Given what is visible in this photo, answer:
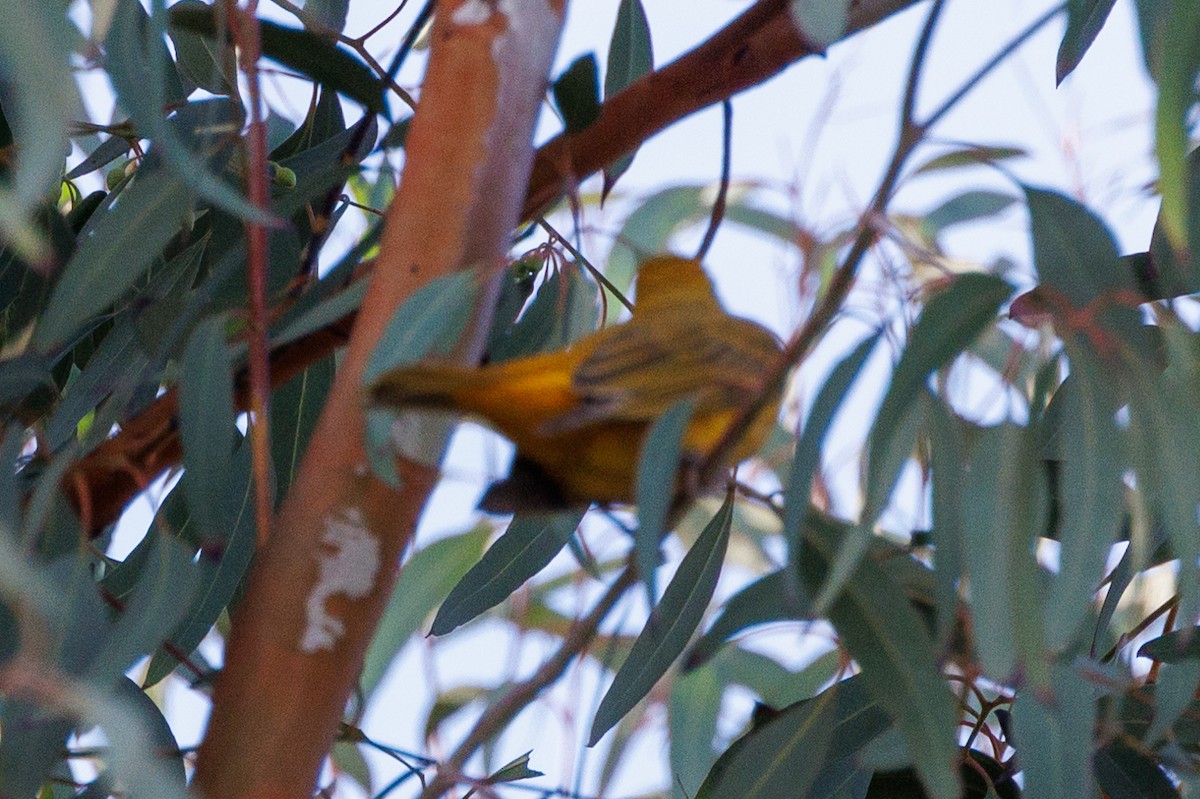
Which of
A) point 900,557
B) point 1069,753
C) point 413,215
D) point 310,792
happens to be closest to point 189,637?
point 310,792

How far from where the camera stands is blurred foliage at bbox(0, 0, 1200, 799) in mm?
990

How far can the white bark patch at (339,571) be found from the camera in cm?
108

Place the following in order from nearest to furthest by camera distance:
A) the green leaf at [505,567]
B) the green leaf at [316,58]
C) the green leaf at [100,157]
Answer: the green leaf at [316,58], the green leaf at [505,567], the green leaf at [100,157]

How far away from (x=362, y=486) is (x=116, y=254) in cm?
33

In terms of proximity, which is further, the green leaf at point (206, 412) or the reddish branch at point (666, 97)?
the reddish branch at point (666, 97)

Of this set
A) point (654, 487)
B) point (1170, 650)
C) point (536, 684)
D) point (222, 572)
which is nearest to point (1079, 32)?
point (1170, 650)

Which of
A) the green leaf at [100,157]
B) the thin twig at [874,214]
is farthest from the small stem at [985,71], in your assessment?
the green leaf at [100,157]

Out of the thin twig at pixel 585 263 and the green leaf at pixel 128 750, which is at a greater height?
the thin twig at pixel 585 263

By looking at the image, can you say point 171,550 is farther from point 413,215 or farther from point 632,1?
point 632,1

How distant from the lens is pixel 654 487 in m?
0.98

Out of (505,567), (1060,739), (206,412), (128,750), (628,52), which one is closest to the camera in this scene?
(128,750)

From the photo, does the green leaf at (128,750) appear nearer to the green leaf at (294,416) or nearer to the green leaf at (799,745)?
the green leaf at (799,745)

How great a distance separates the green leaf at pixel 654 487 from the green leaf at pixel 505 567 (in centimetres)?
58

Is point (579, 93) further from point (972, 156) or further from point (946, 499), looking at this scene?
point (946, 499)
